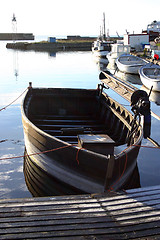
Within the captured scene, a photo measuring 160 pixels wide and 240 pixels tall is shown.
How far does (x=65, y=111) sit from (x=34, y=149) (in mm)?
7001

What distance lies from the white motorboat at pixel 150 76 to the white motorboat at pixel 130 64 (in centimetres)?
847

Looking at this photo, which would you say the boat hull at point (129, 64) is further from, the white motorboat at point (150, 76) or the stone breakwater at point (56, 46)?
the stone breakwater at point (56, 46)

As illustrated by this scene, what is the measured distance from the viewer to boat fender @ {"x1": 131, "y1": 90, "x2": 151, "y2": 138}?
46.4 feet

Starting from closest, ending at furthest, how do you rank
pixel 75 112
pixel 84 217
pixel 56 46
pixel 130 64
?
1. pixel 84 217
2. pixel 75 112
3. pixel 130 64
4. pixel 56 46

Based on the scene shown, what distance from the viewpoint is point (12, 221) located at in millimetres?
7426

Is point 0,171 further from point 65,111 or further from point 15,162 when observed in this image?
point 65,111

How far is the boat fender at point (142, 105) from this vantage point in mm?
14148

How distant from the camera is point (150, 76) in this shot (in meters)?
33.9

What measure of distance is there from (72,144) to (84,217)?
128 inches

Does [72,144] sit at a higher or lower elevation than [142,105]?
lower

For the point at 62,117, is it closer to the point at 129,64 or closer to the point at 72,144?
the point at 72,144

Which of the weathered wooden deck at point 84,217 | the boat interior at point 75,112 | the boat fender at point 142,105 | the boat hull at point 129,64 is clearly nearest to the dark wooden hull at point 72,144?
the boat interior at point 75,112

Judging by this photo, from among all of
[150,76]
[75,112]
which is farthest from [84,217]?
[150,76]

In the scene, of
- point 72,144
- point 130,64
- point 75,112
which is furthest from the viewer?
point 130,64
